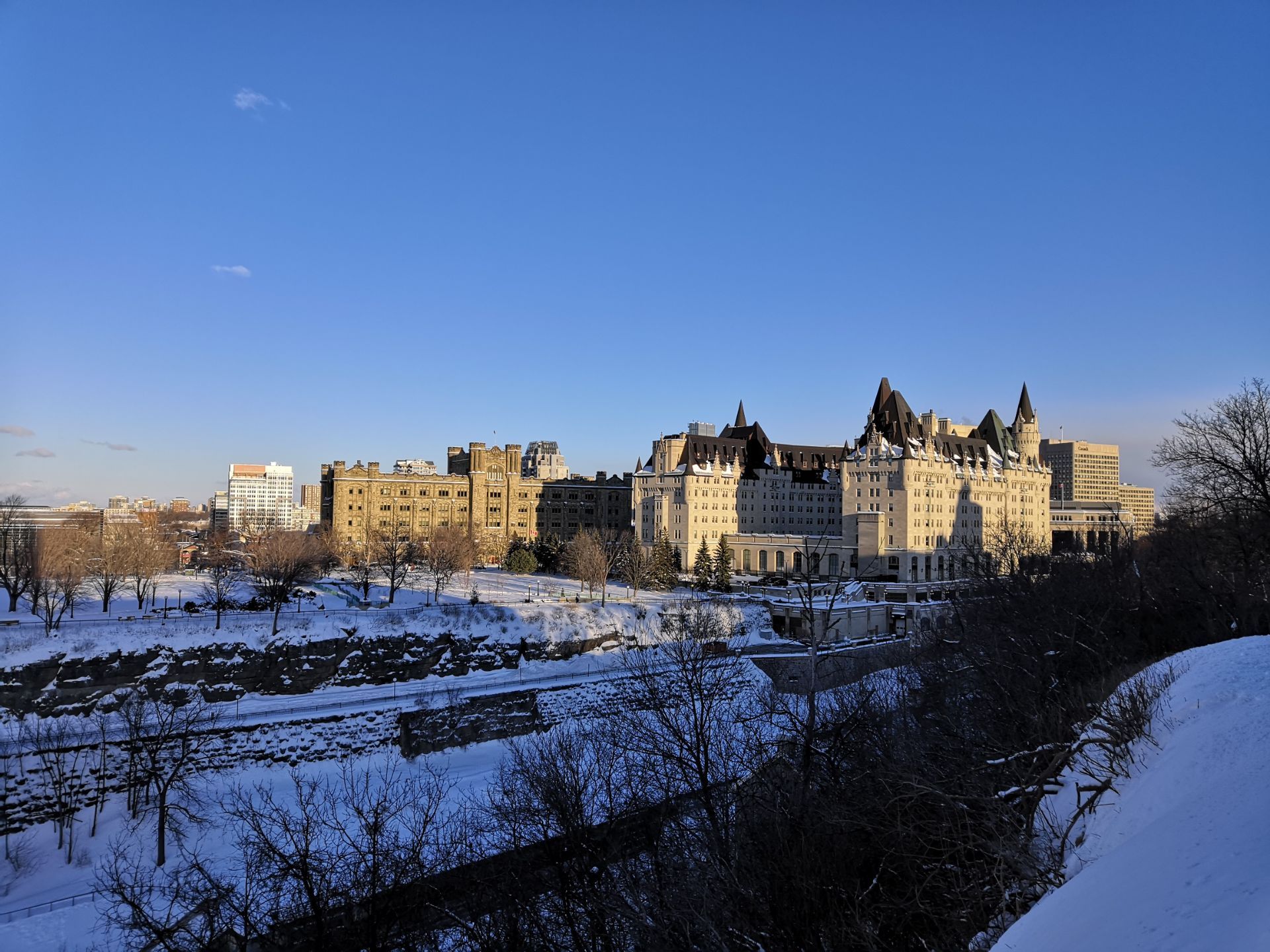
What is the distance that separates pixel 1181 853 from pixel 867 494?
8470 cm

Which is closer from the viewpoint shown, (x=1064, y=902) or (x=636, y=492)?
(x=1064, y=902)

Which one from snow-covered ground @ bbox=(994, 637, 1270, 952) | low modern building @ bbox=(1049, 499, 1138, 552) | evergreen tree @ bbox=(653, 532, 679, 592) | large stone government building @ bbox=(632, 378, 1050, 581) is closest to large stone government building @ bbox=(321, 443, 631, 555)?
large stone government building @ bbox=(632, 378, 1050, 581)

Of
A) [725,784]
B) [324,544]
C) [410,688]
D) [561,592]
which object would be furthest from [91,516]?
[725,784]

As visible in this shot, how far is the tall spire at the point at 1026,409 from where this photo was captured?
113 metres

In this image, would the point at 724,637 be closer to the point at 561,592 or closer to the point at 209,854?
the point at 561,592

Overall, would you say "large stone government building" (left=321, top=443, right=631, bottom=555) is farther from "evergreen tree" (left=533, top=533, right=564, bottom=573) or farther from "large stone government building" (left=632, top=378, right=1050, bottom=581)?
"large stone government building" (left=632, top=378, right=1050, bottom=581)

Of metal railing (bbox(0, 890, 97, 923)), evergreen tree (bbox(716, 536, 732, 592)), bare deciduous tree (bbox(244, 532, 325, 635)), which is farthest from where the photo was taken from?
evergreen tree (bbox(716, 536, 732, 592))

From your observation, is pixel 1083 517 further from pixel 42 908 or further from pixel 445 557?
pixel 42 908

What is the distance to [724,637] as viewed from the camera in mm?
54969

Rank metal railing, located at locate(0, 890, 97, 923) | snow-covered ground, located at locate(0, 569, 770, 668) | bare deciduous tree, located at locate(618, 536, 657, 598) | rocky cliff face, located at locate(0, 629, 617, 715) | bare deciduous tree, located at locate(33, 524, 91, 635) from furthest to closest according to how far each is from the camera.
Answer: bare deciduous tree, located at locate(618, 536, 657, 598), bare deciduous tree, located at locate(33, 524, 91, 635), snow-covered ground, located at locate(0, 569, 770, 668), rocky cliff face, located at locate(0, 629, 617, 715), metal railing, located at locate(0, 890, 97, 923)

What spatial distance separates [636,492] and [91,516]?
59.7 m

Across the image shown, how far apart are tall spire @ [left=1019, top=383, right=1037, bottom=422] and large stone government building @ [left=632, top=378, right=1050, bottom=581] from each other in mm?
131

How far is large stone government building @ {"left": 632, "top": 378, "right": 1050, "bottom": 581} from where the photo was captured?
3428 inches

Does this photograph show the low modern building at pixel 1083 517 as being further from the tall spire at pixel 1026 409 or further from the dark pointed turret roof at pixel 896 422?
the dark pointed turret roof at pixel 896 422
